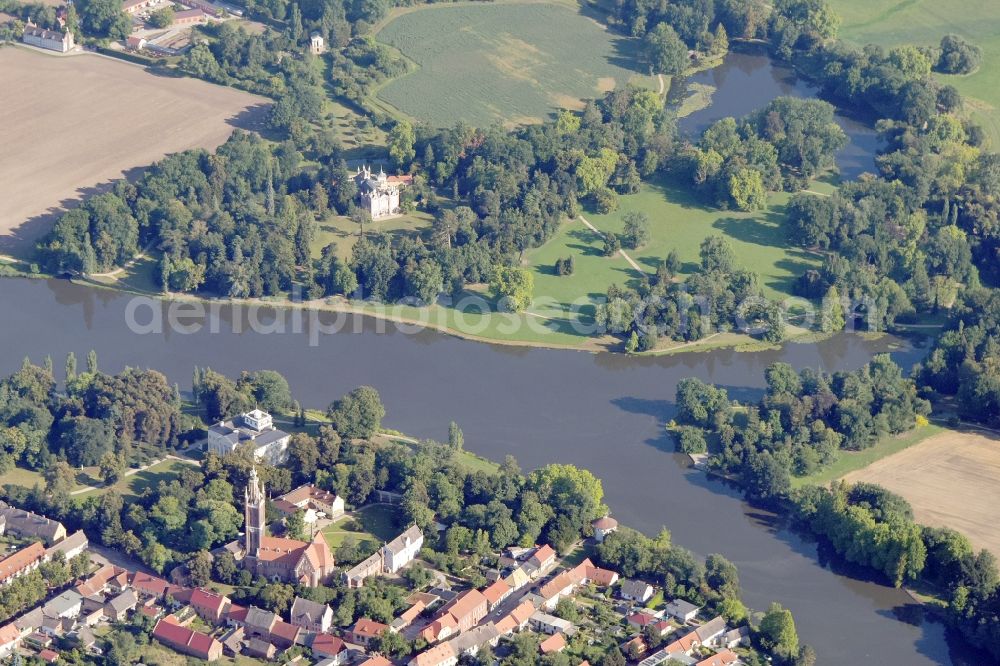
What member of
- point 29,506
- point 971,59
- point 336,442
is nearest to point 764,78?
point 971,59

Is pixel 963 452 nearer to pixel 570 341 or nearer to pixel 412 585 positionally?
pixel 570 341

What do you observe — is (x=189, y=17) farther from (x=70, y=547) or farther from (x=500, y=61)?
(x=70, y=547)

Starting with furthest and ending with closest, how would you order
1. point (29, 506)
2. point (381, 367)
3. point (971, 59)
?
1. point (971, 59)
2. point (381, 367)
3. point (29, 506)

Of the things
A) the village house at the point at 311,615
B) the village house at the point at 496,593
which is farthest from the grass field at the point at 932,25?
the village house at the point at 311,615

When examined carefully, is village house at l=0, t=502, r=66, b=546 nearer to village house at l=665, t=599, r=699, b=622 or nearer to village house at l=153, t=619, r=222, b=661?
village house at l=153, t=619, r=222, b=661

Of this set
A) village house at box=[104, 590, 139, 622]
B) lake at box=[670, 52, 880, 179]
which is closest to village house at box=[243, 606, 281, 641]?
village house at box=[104, 590, 139, 622]

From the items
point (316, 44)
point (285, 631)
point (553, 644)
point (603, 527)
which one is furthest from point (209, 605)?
point (316, 44)
